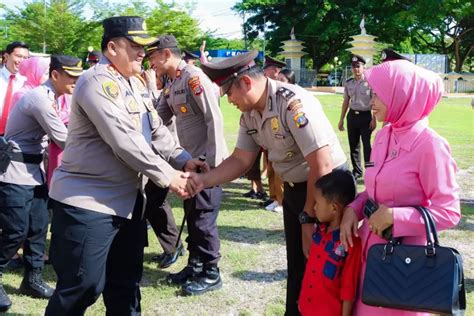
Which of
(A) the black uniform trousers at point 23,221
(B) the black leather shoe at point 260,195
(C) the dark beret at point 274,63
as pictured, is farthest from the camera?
(B) the black leather shoe at point 260,195

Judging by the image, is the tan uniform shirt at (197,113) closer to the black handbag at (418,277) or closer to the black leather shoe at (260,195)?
the black handbag at (418,277)

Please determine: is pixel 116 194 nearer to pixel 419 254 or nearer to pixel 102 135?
pixel 102 135

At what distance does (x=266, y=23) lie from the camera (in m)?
48.6

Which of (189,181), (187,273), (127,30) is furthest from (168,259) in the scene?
(127,30)

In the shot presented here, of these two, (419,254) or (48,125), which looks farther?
(48,125)

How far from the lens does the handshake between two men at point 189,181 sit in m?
2.97

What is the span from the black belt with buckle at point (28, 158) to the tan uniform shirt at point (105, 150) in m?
1.37

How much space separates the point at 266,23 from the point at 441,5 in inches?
666

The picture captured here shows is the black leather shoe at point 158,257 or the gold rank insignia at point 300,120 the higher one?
the gold rank insignia at point 300,120

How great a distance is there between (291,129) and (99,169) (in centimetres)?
106

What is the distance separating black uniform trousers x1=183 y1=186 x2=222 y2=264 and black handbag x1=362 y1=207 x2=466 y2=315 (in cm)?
235

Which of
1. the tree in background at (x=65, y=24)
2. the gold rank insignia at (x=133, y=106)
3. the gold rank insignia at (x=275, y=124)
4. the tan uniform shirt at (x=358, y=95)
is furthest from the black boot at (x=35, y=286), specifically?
the tree in background at (x=65, y=24)

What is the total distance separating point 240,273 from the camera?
4664 millimetres

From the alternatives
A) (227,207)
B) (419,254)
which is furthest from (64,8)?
(419,254)
